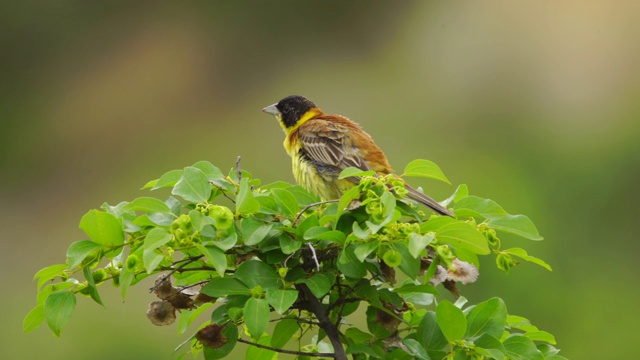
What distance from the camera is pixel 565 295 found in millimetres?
4102

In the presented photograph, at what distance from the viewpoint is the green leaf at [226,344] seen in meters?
1.25

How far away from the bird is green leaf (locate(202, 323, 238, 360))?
0.99m

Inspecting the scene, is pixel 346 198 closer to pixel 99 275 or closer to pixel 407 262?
pixel 407 262

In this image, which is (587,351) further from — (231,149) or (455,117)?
(231,149)

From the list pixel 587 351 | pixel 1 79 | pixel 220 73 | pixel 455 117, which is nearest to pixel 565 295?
pixel 587 351

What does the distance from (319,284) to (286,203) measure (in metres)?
0.12

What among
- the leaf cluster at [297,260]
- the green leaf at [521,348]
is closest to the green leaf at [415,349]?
the leaf cluster at [297,260]

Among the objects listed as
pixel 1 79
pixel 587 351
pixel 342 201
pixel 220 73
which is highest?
pixel 1 79

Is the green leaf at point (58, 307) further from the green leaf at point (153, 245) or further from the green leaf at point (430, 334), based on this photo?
the green leaf at point (430, 334)

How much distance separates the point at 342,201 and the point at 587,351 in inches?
128

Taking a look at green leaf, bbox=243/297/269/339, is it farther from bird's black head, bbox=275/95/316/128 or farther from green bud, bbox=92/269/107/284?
bird's black head, bbox=275/95/316/128

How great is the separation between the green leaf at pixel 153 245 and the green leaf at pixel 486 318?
1.43 ft

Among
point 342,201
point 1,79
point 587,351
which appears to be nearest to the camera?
point 342,201

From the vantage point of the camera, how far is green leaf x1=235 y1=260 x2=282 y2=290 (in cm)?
118
